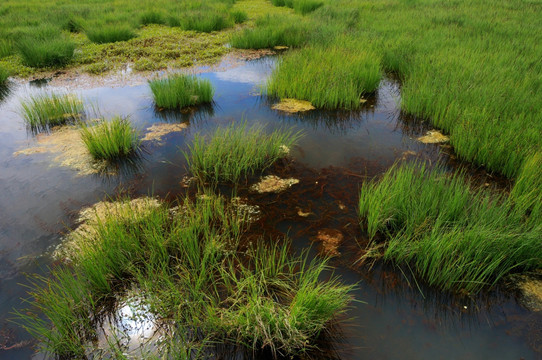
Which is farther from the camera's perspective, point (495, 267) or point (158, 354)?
point (495, 267)

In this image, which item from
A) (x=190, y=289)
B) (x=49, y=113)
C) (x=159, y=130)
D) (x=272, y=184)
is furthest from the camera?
(x=49, y=113)

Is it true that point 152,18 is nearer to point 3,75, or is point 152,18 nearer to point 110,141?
point 3,75

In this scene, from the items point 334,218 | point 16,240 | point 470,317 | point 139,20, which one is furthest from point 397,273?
point 139,20

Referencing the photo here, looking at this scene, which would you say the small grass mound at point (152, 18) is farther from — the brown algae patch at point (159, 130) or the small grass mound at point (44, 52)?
the brown algae patch at point (159, 130)

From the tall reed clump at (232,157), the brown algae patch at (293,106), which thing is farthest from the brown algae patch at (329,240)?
the brown algae patch at (293,106)

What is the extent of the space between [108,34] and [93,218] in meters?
8.25

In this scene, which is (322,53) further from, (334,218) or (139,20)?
(139,20)

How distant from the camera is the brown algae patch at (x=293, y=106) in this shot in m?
5.63

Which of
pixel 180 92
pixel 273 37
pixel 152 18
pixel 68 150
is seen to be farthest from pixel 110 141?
pixel 152 18

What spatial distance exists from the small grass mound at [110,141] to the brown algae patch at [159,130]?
0.40 metres

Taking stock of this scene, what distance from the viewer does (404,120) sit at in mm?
5168

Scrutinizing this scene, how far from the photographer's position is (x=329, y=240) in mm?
2969

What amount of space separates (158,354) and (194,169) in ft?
7.38

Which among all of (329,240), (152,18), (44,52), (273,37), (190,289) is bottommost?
(329,240)
